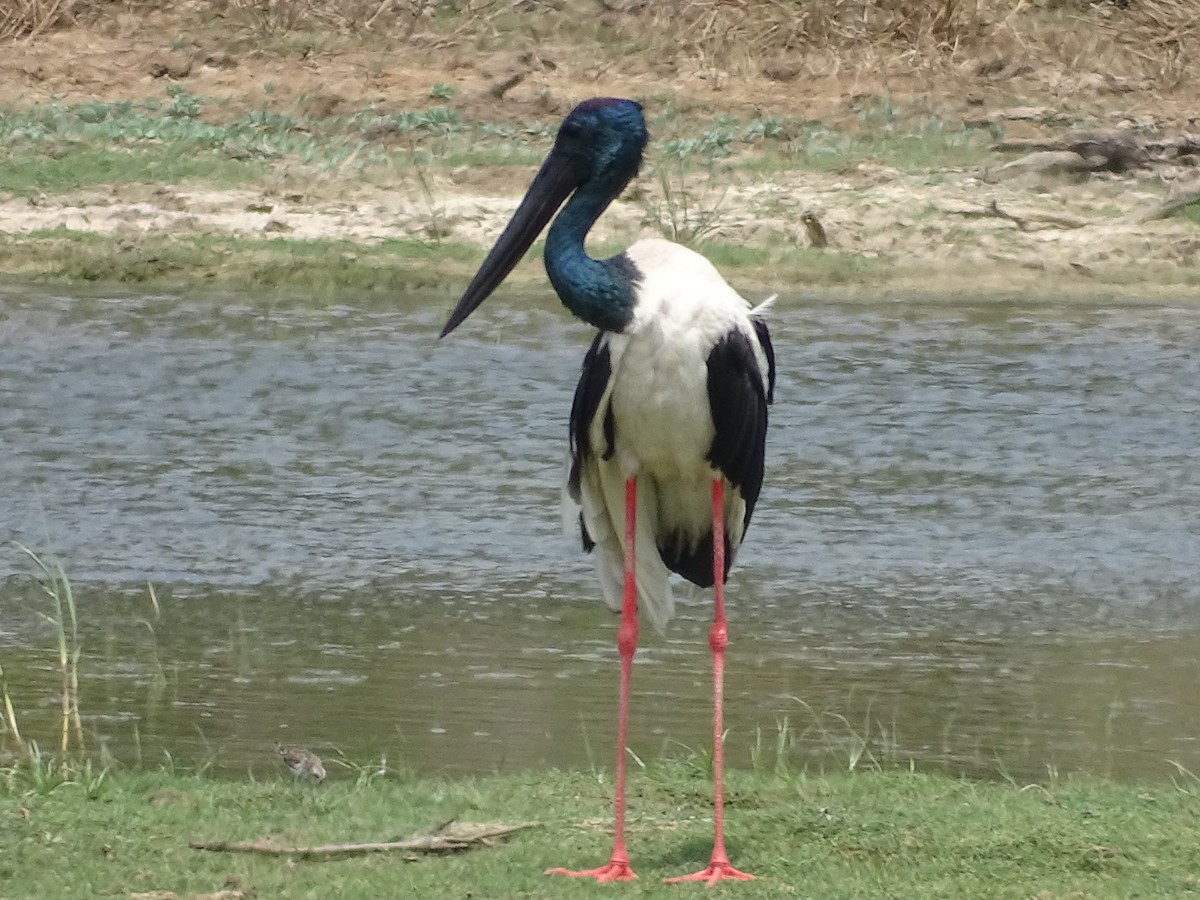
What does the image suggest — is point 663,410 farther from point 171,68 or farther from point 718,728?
point 171,68

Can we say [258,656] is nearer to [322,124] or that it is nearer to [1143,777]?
[1143,777]

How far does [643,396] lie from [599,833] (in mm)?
895

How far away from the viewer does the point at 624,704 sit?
A: 4891mm

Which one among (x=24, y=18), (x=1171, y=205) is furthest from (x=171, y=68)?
(x=1171, y=205)

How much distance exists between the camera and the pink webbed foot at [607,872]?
446cm

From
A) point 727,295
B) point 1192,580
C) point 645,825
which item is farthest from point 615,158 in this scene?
point 1192,580

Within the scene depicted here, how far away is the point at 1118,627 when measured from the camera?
6.84 meters

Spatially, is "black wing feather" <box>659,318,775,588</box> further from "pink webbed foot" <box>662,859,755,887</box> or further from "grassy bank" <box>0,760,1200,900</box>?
"pink webbed foot" <box>662,859,755,887</box>

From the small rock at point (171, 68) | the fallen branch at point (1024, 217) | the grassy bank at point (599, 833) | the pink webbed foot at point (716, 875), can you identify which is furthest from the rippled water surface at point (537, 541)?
the small rock at point (171, 68)

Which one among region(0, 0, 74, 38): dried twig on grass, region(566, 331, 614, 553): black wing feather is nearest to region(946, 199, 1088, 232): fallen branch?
region(0, 0, 74, 38): dried twig on grass

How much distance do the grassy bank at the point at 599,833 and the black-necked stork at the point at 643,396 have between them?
0.18 m

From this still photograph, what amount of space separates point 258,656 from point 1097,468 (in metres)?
3.71

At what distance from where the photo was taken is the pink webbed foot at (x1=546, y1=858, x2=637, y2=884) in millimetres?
4461

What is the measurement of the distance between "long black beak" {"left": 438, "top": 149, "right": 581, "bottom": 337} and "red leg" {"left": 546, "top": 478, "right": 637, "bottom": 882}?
0.52 m
